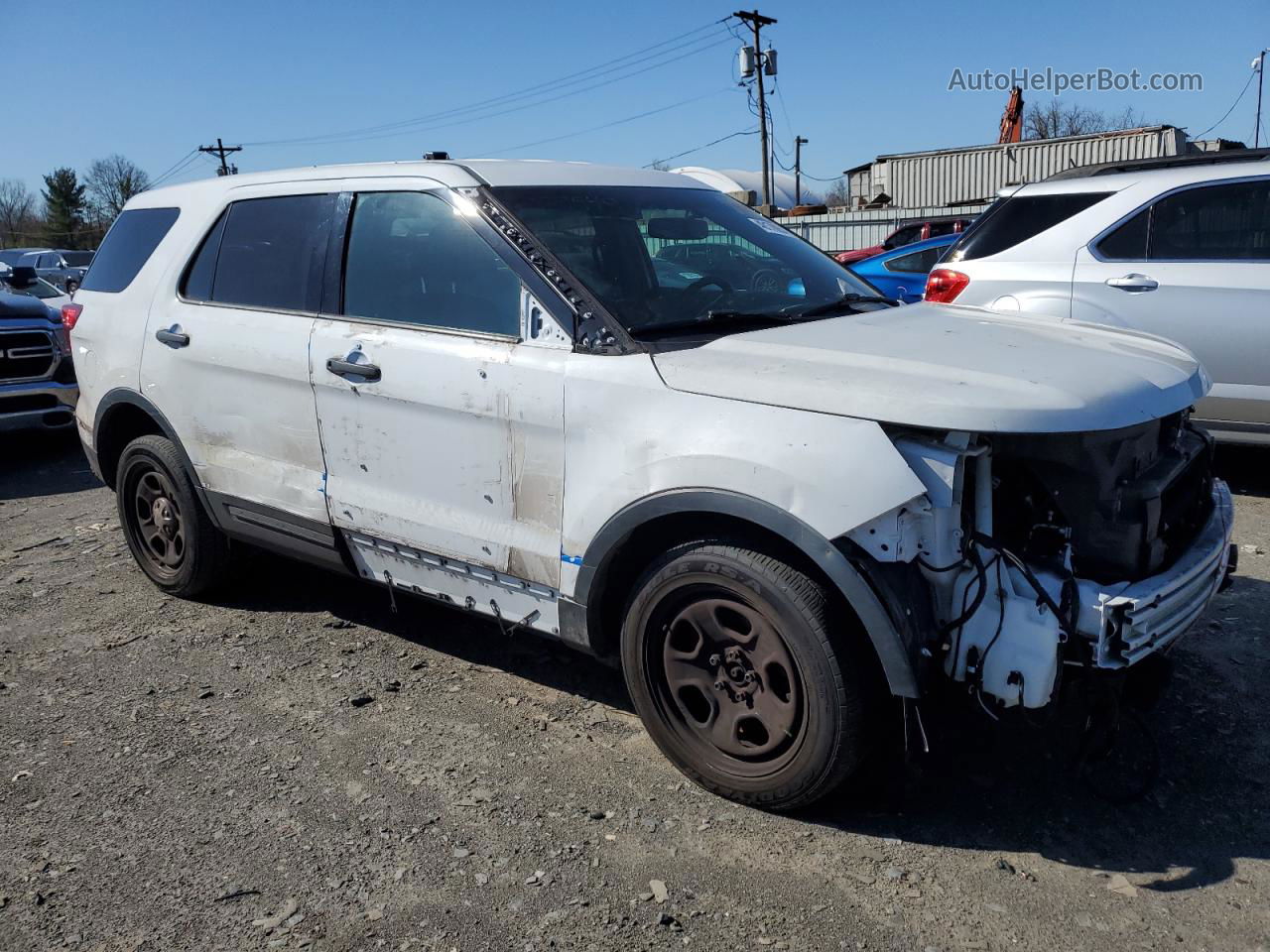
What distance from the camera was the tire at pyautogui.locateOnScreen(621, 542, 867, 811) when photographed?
113 inches

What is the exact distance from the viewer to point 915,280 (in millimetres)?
11648

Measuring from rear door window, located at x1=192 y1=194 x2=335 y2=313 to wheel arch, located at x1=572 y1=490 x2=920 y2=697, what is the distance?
1669 millimetres

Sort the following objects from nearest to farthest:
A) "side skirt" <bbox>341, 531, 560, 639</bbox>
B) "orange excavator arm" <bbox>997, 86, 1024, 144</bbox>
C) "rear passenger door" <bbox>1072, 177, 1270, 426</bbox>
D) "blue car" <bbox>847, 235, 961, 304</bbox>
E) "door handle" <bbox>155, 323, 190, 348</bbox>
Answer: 1. "side skirt" <bbox>341, 531, 560, 639</bbox>
2. "door handle" <bbox>155, 323, 190, 348</bbox>
3. "rear passenger door" <bbox>1072, 177, 1270, 426</bbox>
4. "blue car" <bbox>847, 235, 961, 304</bbox>
5. "orange excavator arm" <bbox>997, 86, 1024, 144</bbox>

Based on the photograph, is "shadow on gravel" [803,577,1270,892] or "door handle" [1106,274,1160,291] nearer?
"shadow on gravel" [803,577,1270,892]

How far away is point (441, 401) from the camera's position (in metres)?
3.55

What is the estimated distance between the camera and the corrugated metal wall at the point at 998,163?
100 feet

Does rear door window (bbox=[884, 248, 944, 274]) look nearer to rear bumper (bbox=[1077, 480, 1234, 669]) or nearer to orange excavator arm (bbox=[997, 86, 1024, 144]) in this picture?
rear bumper (bbox=[1077, 480, 1234, 669])

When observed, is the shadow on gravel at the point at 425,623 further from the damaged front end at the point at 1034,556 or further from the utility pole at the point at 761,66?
the utility pole at the point at 761,66

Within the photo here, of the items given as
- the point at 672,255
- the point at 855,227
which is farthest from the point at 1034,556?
the point at 855,227

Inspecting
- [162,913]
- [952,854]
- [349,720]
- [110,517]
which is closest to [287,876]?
[162,913]

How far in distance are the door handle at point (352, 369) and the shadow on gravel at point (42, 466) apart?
500 centimetres

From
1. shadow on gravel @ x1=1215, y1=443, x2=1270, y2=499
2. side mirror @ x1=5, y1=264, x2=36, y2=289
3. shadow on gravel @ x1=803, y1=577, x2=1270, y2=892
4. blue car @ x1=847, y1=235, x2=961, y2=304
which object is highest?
side mirror @ x1=5, y1=264, x2=36, y2=289

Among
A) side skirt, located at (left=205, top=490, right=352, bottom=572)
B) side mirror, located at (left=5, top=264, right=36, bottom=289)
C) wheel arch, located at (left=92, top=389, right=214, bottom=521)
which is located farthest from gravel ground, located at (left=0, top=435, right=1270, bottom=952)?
side mirror, located at (left=5, top=264, right=36, bottom=289)

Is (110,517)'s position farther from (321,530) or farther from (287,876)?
(287,876)
